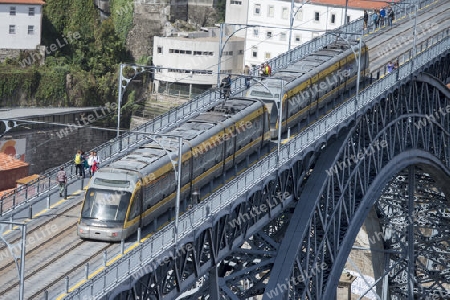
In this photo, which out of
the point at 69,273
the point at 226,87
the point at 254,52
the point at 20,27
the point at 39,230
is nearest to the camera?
the point at 69,273

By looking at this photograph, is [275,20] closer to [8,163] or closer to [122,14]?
[122,14]

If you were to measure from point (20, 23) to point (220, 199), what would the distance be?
59033mm

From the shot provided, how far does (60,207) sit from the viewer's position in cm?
4722

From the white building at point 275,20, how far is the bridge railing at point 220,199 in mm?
41832

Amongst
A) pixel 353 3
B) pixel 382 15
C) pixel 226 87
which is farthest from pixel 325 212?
pixel 353 3

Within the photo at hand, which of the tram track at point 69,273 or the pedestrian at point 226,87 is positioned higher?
the pedestrian at point 226,87

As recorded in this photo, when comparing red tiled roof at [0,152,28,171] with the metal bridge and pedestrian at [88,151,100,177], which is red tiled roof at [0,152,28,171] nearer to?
the metal bridge

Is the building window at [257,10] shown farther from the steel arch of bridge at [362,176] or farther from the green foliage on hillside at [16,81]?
the steel arch of bridge at [362,176]

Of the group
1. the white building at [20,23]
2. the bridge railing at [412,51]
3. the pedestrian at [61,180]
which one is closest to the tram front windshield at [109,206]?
the pedestrian at [61,180]

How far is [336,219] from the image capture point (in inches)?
2382

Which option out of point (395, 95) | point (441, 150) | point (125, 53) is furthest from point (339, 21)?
point (395, 95)

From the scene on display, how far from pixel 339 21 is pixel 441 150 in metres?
31.2

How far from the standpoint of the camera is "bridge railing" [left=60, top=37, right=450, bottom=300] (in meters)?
38.8

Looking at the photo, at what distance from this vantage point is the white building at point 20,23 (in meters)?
101
